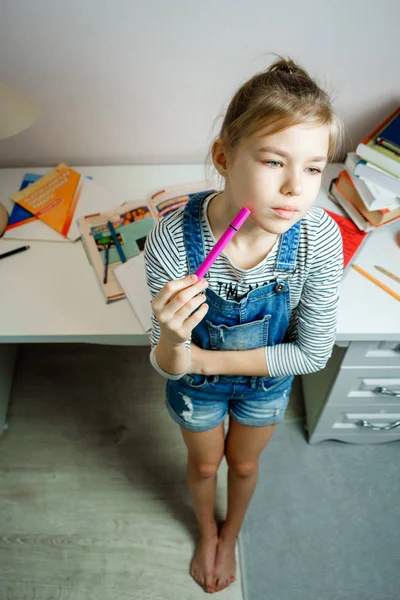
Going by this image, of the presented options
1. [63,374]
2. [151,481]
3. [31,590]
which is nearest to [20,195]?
[63,374]

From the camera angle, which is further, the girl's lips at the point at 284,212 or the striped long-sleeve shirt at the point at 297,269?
the striped long-sleeve shirt at the point at 297,269

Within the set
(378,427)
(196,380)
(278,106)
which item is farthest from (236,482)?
(278,106)

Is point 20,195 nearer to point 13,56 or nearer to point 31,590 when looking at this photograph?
point 13,56

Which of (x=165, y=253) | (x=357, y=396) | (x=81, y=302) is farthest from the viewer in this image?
(x=357, y=396)

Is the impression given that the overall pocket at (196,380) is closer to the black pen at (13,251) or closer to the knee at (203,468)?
the knee at (203,468)

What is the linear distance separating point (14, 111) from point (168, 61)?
1.28ft

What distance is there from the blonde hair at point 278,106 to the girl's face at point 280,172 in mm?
13

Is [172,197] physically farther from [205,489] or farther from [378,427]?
[378,427]

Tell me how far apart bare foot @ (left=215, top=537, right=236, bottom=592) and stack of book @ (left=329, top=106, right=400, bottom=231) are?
903mm

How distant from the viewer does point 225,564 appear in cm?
129

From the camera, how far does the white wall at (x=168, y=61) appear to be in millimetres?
1097

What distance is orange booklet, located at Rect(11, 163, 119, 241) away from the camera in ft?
4.17

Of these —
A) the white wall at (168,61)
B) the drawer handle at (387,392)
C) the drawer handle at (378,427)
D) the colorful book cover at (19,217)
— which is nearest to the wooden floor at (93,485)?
the drawer handle at (378,427)

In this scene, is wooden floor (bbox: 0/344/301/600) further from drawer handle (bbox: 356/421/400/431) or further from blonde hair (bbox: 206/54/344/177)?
blonde hair (bbox: 206/54/344/177)
